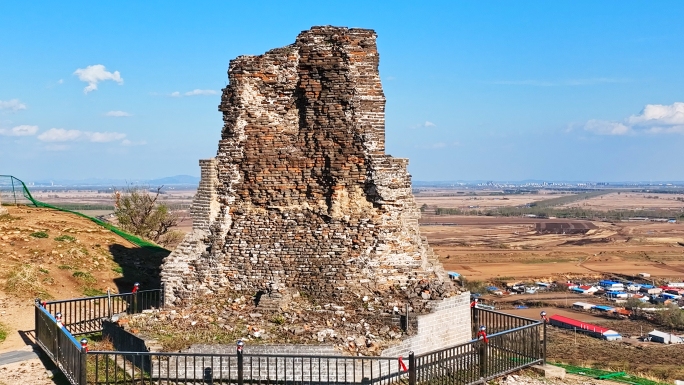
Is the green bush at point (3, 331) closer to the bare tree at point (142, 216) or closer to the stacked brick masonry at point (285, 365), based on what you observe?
the stacked brick masonry at point (285, 365)

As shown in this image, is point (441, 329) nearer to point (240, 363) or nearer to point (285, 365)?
point (285, 365)

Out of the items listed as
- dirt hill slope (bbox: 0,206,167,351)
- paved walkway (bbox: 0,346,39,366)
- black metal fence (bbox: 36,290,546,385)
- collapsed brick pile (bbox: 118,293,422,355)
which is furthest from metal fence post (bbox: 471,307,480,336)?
dirt hill slope (bbox: 0,206,167,351)

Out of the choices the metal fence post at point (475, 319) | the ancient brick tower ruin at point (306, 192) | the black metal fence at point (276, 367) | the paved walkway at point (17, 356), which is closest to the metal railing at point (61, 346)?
the black metal fence at point (276, 367)

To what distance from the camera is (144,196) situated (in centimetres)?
3278

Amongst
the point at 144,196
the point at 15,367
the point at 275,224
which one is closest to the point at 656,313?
the point at 144,196

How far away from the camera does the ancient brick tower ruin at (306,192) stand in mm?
13062

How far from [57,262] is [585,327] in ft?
86.4

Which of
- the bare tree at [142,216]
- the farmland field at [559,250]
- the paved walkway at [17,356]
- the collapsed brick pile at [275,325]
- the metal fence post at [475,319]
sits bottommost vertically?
the farmland field at [559,250]

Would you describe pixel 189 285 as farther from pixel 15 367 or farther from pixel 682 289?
pixel 682 289

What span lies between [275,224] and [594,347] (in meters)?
21.0

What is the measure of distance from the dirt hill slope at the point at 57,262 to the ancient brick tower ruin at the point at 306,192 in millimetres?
5269

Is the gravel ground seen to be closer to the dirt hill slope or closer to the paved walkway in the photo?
the paved walkway

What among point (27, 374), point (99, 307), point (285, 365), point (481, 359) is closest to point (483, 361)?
point (481, 359)

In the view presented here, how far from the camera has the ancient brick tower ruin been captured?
13.1m
